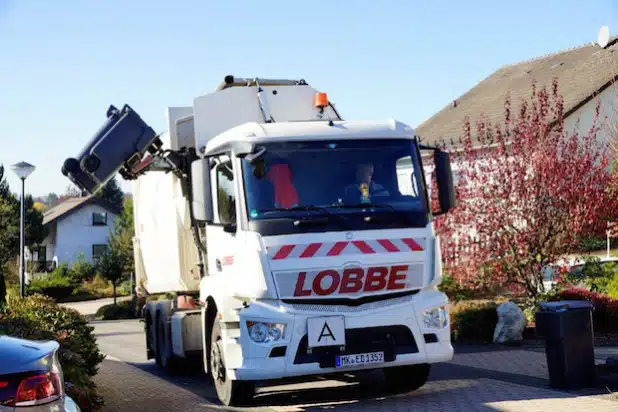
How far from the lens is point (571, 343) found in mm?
10938

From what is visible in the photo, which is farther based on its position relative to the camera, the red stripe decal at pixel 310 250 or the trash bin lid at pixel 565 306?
the trash bin lid at pixel 565 306

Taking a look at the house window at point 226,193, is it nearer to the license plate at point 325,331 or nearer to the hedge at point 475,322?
the license plate at point 325,331

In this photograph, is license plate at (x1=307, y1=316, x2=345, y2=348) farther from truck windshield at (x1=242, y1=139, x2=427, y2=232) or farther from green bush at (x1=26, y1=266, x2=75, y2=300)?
green bush at (x1=26, y1=266, x2=75, y2=300)

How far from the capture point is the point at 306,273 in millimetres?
10328

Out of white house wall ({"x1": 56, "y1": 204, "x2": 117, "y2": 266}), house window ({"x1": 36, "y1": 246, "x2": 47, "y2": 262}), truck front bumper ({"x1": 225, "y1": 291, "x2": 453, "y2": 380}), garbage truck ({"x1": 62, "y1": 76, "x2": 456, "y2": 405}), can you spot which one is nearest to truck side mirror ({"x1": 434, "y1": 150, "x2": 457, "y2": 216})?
garbage truck ({"x1": 62, "y1": 76, "x2": 456, "y2": 405})

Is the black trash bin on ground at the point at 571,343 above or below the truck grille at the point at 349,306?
below

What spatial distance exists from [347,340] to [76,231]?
7786 centimetres

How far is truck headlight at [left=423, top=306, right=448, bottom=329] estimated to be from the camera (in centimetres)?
1069

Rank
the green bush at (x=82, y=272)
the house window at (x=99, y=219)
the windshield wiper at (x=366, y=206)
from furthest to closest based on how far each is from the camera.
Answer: the house window at (x=99, y=219) → the green bush at (x=82, y=272) → the windshield wiper at (x=366, y=206)

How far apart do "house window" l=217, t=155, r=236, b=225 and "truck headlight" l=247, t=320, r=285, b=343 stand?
1.22m

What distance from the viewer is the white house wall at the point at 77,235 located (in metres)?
Result: 84.9

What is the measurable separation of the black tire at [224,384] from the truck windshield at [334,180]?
65.8 inches

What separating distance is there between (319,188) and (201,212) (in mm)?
1330

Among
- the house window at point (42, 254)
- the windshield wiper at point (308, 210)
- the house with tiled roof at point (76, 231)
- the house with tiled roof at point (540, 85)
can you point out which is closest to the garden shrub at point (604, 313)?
the windshield wiper at point (308, 210)
